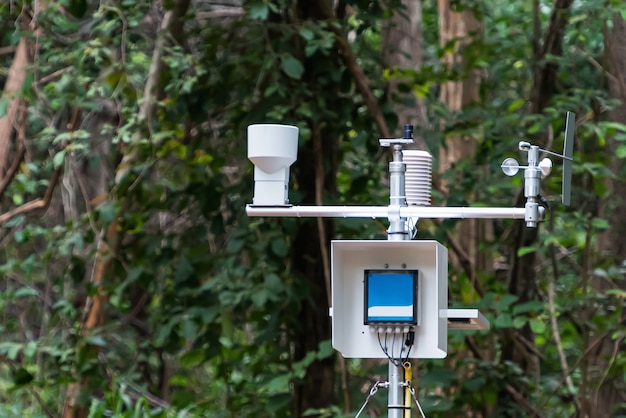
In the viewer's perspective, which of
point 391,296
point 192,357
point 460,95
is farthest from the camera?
point 460,95

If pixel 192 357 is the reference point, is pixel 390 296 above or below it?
above

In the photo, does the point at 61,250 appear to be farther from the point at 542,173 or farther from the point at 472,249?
the point at 542,173

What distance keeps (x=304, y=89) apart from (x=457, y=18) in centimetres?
342

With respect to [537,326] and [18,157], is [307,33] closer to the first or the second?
[537,326]

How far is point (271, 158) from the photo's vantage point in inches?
111

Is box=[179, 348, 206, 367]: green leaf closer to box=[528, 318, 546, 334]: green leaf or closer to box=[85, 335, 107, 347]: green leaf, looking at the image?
box=[85, 335, 107, 347]: green leaf

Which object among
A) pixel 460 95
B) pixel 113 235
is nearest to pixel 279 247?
pixel 113 235

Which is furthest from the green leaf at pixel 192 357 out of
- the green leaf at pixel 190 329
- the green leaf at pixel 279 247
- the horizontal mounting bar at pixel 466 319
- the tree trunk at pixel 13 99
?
the horizontal mounting bar at pixel 466 319

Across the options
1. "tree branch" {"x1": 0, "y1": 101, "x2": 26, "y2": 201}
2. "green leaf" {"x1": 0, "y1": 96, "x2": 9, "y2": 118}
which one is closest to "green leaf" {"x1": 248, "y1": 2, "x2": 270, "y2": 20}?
"green leaf" {"x1": 0, "y1": 96, "x2": 9, "y2": 118}

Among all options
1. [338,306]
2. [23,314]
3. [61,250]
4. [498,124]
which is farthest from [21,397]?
[338,306]

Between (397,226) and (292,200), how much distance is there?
203cm

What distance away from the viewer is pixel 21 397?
623cm

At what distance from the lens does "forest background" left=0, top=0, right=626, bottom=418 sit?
4.80 metres

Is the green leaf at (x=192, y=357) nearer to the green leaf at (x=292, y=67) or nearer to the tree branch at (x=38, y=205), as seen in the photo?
the tree branch at (x=38, y=205)
